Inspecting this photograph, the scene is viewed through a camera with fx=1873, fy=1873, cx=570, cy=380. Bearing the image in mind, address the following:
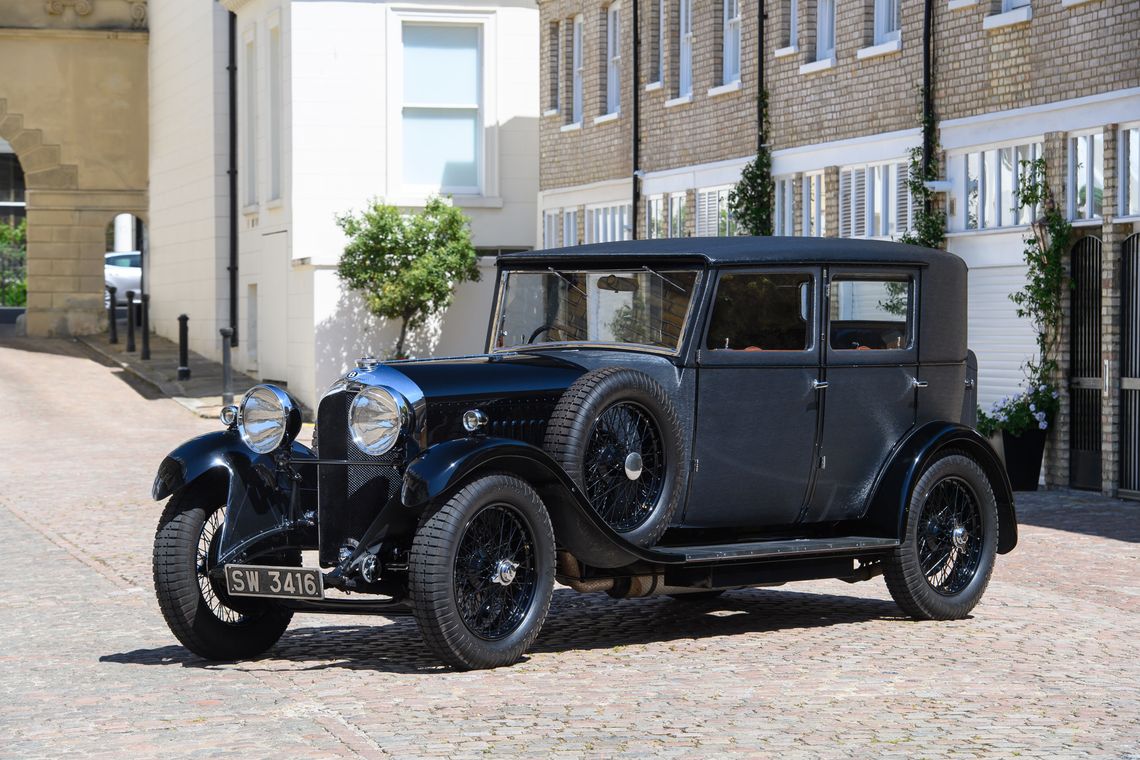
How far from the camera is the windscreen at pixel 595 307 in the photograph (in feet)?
28.5

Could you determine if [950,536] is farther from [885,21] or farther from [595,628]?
[885,21]

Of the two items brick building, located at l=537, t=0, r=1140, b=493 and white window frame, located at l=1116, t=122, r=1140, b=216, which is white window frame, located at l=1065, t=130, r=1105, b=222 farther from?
white window frame, located at l=1116, t=122, r=1140, b=216

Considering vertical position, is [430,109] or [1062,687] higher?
[430,109]

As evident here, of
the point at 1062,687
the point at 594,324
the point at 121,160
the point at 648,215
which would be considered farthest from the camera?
the point at 121,160

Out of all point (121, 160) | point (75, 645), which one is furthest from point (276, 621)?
point (121, 160)

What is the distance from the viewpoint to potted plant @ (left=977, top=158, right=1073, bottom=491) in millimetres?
16625

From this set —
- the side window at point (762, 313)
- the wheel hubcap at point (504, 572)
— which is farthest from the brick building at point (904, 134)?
the wheel hubcap at point (504, 572)

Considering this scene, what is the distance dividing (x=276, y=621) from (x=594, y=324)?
2049mm

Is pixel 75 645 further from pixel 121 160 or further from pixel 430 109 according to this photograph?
pixel 121 160

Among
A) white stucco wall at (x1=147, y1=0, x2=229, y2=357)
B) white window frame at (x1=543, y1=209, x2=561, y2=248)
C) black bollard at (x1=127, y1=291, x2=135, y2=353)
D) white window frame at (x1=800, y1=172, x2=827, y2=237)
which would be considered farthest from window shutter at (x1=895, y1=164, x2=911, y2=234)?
black bollard at (x1=127, y1=291, x2=135, y2=353)

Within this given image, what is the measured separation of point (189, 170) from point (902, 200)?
17892 millimetres

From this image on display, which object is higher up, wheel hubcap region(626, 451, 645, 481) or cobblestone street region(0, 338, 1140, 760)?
wheel hubcap region(626, 451, 645, 481)

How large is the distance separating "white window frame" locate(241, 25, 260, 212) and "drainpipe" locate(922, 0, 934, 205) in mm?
13976

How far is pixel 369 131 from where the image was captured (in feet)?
88.3
